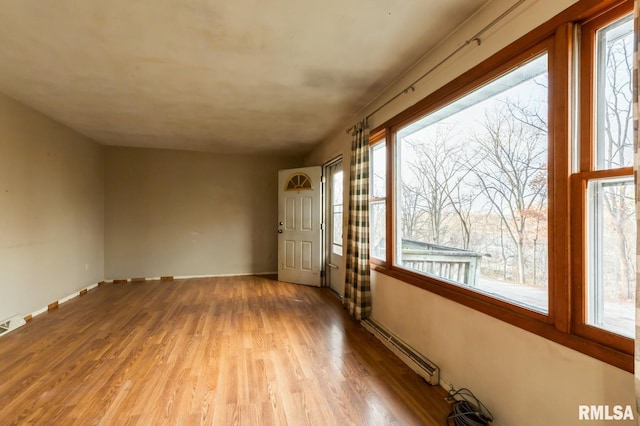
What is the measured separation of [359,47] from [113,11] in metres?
1.60

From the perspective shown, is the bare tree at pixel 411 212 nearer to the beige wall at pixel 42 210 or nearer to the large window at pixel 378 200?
the large window at pixel 378 200

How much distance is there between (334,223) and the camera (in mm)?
4934

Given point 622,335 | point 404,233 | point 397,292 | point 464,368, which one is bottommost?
point 464,368

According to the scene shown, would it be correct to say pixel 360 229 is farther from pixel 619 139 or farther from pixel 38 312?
pixel 38 312

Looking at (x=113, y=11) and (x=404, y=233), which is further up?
(x=113, y=11)

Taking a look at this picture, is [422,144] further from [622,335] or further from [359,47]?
[622,335]

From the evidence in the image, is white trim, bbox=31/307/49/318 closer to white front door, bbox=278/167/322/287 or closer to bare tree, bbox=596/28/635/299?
white front door, bbox=278/167/322/287

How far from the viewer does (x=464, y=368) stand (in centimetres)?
187

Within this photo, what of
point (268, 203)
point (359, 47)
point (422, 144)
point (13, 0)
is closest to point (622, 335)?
point (422, 144)

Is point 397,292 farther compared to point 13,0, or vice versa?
point 397,292

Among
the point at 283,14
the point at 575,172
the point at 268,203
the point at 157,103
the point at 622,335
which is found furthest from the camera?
the point at 268,203

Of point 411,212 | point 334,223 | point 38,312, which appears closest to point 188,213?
point 38,312

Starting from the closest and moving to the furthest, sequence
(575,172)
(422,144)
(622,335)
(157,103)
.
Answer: (622,335) < (575,172) < (422,144) < (157,103)

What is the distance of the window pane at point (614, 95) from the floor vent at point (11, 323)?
4819mm
